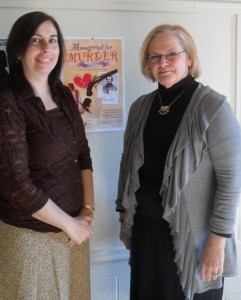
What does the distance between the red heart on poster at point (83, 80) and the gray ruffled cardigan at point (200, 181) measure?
0.48m

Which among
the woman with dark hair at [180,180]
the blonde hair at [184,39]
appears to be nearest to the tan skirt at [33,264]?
the woman with dark hair at [180,180]

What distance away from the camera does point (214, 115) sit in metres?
1.18

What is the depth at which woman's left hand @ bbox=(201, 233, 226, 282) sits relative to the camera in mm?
1234

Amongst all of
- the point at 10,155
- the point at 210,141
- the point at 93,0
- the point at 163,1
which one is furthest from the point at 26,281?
the point at 163,1

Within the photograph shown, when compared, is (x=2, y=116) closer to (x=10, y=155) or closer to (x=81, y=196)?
(x=10, y=155)

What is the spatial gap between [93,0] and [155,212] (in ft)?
3.14

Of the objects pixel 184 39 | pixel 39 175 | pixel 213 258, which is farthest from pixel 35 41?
pixel 213 258

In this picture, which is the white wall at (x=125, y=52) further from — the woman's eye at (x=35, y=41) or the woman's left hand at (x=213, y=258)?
the woman's left hand at (x=213, y=258)

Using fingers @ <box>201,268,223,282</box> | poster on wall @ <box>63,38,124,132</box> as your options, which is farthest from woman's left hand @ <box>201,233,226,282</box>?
poster on wall @ <box>63,38,124,132</box>

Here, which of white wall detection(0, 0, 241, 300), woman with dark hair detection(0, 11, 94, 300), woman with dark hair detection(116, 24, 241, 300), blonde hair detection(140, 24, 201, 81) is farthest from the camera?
white wall detection(0, 0, 241, 300)

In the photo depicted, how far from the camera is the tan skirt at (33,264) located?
47.9 inches

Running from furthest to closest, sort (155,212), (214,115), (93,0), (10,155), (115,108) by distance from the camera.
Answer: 1. (115,108)
2. (93,0)
3. (155,212)
4. (214,115)
5. (10,155)

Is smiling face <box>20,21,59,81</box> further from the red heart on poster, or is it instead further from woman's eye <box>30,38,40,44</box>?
the red heart on poster

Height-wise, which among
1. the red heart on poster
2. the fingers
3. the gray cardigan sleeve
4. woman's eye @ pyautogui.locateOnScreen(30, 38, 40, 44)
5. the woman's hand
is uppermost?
woman's eye @ pyautogui.locateOnScreen(30, 38, 40, 44)
